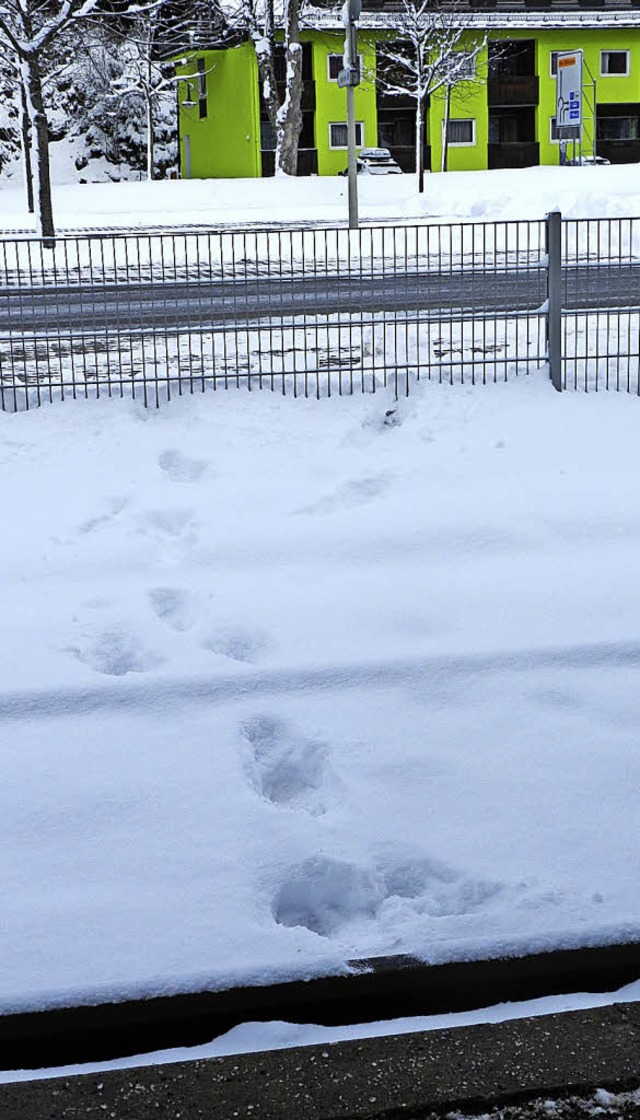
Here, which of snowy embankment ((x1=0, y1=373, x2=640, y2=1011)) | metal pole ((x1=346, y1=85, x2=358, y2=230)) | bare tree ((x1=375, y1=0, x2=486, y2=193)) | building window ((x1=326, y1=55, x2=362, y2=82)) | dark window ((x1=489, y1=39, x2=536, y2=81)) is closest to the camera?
snowy embankment ((x1=0, y1=373, x2=640, y2=1011))

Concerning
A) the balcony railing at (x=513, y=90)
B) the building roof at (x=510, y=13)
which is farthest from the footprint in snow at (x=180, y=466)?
the balcony railing at (x=513, y=90)

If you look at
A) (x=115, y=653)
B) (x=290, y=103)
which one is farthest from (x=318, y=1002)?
(x=290, y=103)

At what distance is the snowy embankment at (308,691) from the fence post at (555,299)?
25.2 inches

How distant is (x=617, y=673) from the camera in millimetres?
5918

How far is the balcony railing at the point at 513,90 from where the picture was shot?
5803 cm

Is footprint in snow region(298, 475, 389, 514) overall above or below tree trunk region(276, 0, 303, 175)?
below

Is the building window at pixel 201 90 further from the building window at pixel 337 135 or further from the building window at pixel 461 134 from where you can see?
the building window at pixel 461 134

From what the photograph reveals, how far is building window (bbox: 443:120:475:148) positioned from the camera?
57969 mm

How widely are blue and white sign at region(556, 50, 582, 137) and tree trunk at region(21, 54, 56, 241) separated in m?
16.5

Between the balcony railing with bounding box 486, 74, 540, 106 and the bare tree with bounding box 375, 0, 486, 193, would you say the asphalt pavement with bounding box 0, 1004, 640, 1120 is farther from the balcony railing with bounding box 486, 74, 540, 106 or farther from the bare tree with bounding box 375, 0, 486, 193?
the balcony railing with bounding box 486, 74, 540, 106

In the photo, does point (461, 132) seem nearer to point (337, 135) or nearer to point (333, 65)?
point (337, 135)

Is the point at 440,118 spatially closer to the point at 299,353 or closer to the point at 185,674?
the point at 299,353

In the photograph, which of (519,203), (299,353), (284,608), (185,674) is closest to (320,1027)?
(185,674)

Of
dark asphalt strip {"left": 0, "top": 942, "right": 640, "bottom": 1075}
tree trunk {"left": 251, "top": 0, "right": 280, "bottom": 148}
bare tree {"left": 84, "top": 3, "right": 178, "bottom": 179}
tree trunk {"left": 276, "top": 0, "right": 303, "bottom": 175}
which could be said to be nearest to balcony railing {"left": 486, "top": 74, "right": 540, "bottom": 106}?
tree trunk {"left": 251, "top": 0, "right": 280, "bottom": 148}
